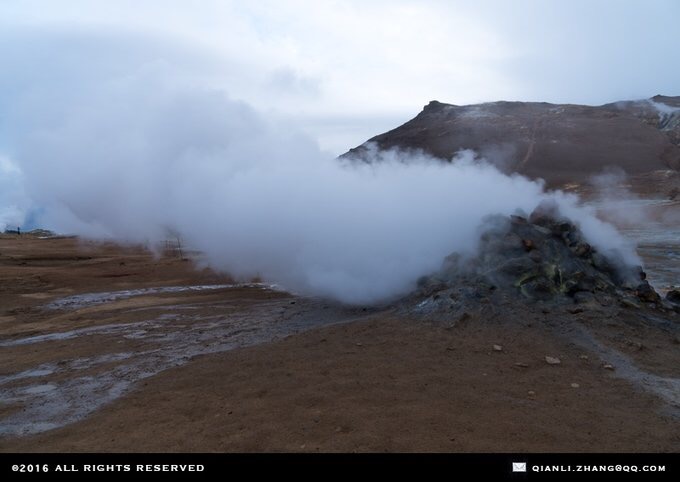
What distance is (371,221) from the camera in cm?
1023

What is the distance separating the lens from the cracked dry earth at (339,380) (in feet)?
13.6

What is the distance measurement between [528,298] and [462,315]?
1.27m

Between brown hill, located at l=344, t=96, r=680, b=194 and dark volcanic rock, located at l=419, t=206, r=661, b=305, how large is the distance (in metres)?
37.5

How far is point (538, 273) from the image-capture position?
8.16 metres

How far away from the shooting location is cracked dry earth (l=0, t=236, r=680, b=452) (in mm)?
4156

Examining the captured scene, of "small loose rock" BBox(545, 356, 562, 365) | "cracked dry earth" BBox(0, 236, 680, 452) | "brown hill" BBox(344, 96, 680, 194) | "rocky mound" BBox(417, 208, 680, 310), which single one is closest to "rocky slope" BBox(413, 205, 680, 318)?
"rocky mound" BBox(417, 208, 680, 310)

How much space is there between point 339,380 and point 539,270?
4.52 m

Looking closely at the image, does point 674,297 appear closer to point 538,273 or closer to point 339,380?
point 538,273

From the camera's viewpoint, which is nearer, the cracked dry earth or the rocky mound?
the cracked dry earth

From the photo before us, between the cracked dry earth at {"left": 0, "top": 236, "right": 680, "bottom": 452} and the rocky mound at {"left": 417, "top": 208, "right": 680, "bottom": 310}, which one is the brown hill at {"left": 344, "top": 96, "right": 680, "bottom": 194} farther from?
the cracked dry earth at {"left": 0, "top": 236, "right": 680, "bottom": 452}

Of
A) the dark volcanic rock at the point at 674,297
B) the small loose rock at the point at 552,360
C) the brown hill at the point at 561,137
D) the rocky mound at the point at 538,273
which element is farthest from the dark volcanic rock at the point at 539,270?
the brown hill at the point at 561,137

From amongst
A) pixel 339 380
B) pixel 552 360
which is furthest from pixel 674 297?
pixel 339 380

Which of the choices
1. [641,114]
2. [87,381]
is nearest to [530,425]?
[87,381]

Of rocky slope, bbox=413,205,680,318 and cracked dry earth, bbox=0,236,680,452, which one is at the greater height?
rocky slope, bbox=413,205,680,318
